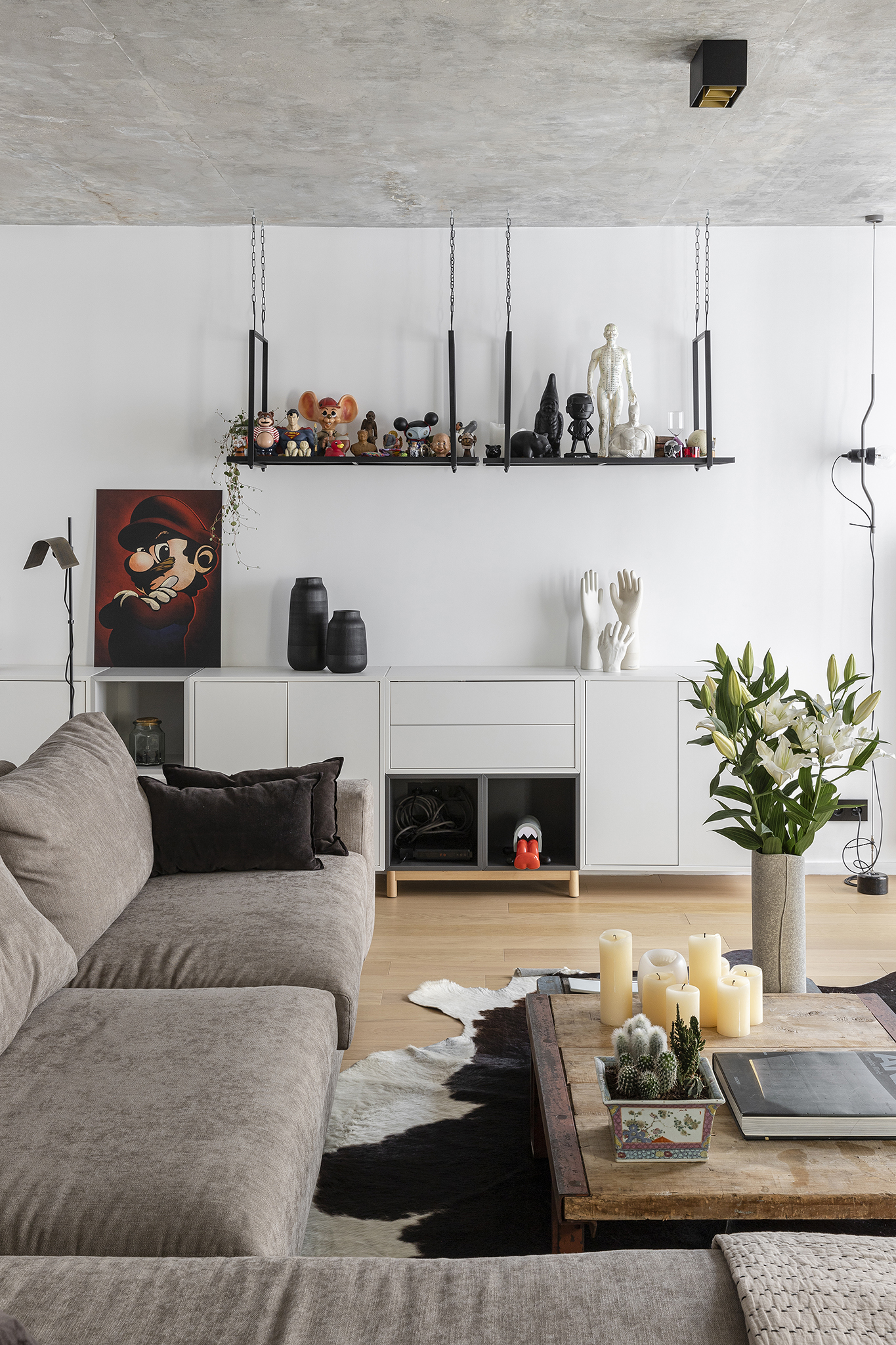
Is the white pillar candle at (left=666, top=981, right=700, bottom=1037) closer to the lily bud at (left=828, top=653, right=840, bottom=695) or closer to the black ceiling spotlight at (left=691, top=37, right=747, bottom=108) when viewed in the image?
the lily bud at (left=828, top=653, right=840, bottom=695)

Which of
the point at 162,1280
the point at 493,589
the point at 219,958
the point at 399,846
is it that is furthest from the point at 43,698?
the point at 162,1280

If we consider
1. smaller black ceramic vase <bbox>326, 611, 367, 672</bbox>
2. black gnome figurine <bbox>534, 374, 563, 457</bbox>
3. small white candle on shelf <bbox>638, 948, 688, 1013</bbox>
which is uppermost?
black gnome figurine <bbox>534, 374, 563, 457</bbox>

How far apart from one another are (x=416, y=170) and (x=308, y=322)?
920 mm

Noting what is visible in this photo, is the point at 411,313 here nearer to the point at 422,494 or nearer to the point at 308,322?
the point at 308,322

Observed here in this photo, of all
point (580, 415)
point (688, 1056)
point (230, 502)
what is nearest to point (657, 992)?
point (688, 1056)

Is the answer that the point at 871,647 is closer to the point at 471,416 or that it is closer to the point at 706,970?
the point at 471,416

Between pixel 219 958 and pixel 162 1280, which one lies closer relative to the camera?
pixel 162 1280

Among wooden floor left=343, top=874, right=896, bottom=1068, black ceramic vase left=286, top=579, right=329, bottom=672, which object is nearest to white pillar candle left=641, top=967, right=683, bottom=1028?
wooden floor left=343, top=874, right=896, bottom=1068

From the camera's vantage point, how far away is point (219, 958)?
2.30 m

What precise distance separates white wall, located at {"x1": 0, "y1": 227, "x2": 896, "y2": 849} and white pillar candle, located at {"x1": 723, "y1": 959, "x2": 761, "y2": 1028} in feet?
8.42

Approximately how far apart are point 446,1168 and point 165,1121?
0.83m

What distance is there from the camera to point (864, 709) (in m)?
2.21

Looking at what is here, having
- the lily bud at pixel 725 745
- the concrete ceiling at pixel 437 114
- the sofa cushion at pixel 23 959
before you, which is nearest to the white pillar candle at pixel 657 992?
the lily bud at pixel 725 745

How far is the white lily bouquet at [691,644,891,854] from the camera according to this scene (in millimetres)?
2213
